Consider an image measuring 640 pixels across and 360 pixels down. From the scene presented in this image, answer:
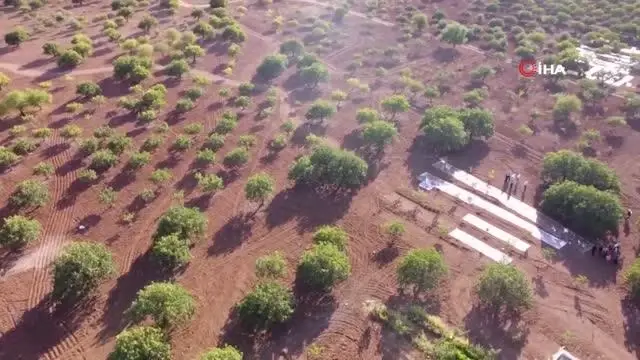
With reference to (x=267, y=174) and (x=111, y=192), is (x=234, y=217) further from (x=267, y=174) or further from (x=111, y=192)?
(x=111, y=192)

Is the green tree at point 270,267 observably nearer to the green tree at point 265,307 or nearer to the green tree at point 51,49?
the green tree at point 265,307

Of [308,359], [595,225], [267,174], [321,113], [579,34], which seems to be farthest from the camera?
[579,34]

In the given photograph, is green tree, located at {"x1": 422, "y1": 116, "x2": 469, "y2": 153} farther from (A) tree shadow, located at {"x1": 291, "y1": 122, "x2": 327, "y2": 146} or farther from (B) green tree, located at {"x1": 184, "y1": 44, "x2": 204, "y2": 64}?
(B) green tree, located at {"x1": 184, "y1": 44, "x2": 204, "y2": 64}

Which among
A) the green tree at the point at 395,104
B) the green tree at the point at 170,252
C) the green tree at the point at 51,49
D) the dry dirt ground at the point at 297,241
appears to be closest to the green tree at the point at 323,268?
the dry dirt ground at the point at 297,241

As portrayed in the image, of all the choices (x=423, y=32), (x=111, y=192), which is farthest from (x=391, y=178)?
(x=423, y=32)

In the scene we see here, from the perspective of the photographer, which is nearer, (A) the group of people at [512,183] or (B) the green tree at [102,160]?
(B) the green tree at [102,160]

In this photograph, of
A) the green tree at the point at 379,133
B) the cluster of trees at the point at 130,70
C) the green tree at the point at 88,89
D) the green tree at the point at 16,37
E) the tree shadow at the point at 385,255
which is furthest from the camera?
the green tree at the point at 16,37

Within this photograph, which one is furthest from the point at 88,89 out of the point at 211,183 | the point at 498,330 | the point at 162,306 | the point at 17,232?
the point at 498,330
